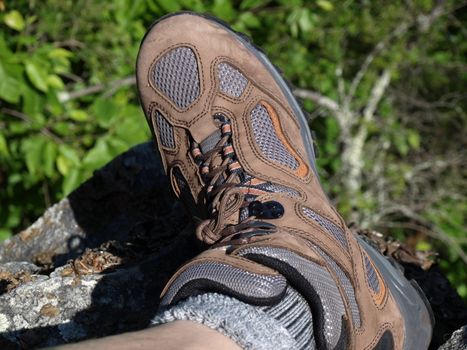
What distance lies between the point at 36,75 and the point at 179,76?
4.47 ft

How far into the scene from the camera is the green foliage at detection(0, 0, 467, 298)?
362 centimetres

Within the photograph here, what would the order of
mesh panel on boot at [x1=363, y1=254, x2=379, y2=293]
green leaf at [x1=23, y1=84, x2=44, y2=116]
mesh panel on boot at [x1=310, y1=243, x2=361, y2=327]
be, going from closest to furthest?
mesh panel on boot at [x1=310, y1=243, x2=361, y2=327], mesh panel on boot at [x1=363, y1=254, x2=379, y2=293], green leaf at [x1=23, y1=84, x2=44, y2=116]

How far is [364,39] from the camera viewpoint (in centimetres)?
427

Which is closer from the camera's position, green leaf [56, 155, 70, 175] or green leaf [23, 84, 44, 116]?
green leaf [23, 84, 44, 116]

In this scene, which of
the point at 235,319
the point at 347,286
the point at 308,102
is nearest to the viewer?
the point at 235,319

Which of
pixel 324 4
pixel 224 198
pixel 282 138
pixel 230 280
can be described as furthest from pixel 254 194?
pixel 324 4

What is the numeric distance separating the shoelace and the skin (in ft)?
1.05

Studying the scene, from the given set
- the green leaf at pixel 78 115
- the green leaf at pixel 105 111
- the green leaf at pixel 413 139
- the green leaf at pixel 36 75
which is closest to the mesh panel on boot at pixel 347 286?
the green leaf at pixel 36 75

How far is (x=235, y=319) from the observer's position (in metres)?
1.49

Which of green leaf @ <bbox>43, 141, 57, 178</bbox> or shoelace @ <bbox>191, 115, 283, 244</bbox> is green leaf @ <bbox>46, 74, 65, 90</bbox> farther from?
shoelace @ <bbox>191, 115, 283, 244</bbox>

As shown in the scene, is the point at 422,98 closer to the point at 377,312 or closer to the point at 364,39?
the point at 364,39

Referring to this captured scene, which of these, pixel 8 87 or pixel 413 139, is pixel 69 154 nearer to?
pixel 8 87

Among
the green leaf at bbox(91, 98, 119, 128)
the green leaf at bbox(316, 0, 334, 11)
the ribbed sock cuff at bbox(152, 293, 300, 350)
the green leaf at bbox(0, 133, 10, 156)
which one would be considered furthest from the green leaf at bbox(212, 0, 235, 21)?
the ribbed sock cuff at bbox(152, 293, 300, 350)

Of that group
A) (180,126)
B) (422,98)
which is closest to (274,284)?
(180,126)
